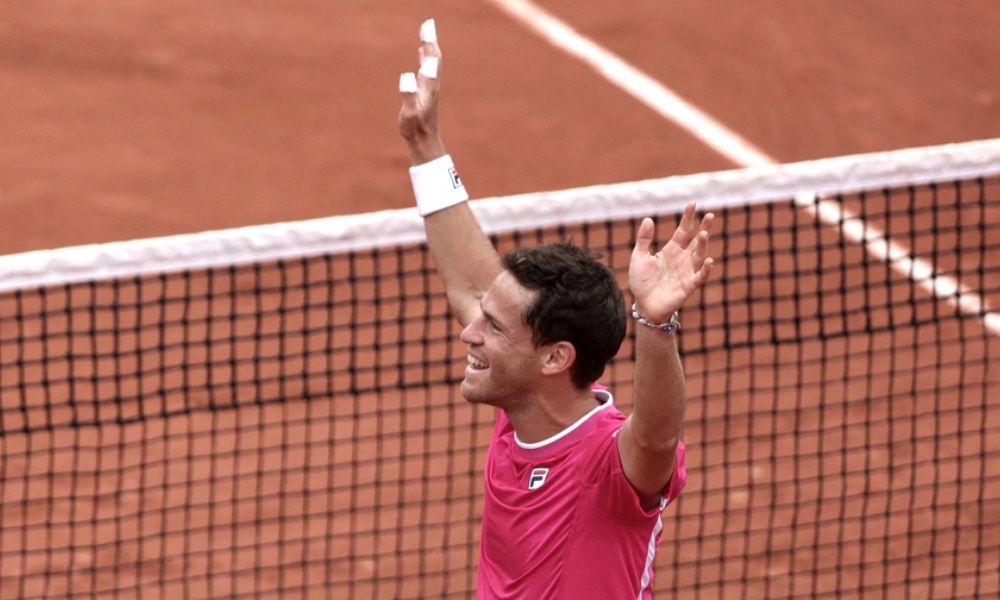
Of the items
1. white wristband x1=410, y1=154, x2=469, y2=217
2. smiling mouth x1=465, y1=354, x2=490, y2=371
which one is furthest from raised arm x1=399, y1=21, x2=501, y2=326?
smiling mouth x1=465, y1=354, x2=490, y2=371

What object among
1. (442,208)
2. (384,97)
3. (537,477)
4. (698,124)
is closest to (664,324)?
(537,477)

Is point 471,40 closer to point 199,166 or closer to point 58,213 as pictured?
point 199,166

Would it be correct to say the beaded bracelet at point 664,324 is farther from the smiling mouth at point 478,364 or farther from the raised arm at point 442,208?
the raised arm at point 442,208

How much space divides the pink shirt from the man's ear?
0.68 ft

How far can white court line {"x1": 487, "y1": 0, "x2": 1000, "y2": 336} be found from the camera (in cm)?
1033

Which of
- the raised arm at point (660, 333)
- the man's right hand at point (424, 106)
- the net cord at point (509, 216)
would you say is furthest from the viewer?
the net cord at point (509, 216)

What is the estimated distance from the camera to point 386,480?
8594 millimetres

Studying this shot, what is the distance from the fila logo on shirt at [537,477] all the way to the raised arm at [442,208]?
73cm

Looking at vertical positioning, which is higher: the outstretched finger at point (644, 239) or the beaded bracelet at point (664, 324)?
the outstretched finger at point (644, 239)

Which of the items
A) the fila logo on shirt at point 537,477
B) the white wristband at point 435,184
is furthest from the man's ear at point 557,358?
the white wristband at point 435,184

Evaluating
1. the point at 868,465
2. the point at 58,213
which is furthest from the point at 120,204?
the point at 868,465

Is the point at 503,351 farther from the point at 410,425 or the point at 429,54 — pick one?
the point at 410,425

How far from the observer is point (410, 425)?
8.99 m

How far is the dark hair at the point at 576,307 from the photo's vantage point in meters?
4.16
